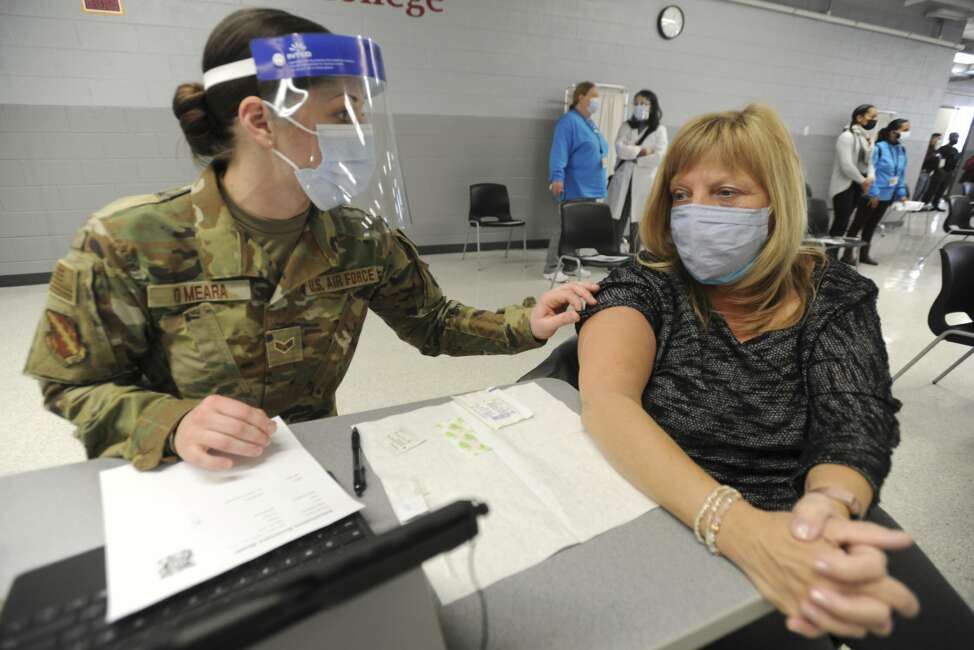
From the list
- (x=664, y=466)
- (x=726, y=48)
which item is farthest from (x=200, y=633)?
(x=726, y=48)

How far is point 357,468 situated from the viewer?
0.71m

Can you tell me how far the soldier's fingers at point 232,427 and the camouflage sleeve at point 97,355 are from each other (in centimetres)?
8

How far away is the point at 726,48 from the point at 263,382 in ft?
22.0

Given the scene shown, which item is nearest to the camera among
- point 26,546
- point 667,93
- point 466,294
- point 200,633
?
point 200,633

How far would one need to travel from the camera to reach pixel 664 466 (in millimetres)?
698

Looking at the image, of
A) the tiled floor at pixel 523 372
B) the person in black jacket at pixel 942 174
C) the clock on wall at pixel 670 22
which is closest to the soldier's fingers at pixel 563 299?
the tiled floor at pixel 523 372

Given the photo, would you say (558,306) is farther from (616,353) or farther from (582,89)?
(582,89)

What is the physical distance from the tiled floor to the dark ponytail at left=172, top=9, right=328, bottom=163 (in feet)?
5.34

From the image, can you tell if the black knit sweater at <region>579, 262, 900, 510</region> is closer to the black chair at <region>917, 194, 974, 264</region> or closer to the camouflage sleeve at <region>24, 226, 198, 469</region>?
the camouflage sleeve at <region>24, 226, 198, 469</region>

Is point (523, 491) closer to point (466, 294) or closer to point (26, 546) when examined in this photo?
point (26, 546)

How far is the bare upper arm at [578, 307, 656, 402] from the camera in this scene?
906 mm

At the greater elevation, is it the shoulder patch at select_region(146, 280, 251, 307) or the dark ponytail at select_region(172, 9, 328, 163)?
the dark ponytail at select_region(172, 9, 328, 163)

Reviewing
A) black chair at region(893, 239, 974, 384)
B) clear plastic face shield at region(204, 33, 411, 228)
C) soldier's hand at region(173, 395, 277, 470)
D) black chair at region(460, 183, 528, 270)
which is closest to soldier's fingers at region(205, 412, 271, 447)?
soldier's hand at region(173, 395, 277, 470)

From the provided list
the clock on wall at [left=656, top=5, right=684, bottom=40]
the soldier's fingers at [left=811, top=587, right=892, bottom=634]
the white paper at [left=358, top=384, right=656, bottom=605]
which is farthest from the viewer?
the clock on wall at [left=656, top=5, right=684, bottom=40]
